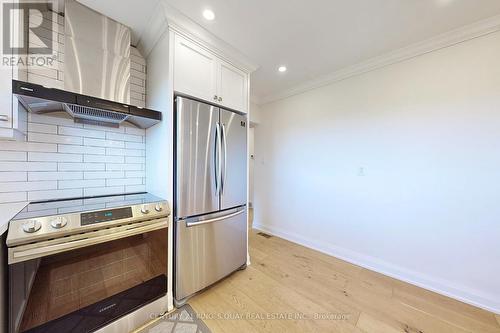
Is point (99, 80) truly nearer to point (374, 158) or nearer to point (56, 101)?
point (56, 101)

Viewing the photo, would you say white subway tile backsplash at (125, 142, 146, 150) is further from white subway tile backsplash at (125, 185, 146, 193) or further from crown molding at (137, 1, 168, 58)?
crown molding at (137, 1, 168, 58)

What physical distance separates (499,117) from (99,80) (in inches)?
140

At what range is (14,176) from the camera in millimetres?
1349

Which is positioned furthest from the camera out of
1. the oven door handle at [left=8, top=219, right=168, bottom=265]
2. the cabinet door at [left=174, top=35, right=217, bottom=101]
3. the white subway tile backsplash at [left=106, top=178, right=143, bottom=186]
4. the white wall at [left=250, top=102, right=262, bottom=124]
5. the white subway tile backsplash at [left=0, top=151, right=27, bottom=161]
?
the white wall at [left=250, top=102, right=262, bottom=124]

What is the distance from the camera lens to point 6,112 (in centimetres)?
112

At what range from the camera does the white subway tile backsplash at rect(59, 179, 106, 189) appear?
152 cm

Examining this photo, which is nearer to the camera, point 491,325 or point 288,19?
point 491,325

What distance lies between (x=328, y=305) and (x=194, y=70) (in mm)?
2554

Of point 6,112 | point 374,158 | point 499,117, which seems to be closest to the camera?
point 6,112

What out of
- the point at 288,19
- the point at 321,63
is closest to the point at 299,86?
the point at 321,63

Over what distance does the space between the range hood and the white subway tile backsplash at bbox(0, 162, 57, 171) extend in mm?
411

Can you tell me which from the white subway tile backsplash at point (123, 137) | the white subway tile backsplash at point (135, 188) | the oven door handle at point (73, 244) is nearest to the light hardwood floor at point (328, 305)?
the oven door handle at point (73, 244)

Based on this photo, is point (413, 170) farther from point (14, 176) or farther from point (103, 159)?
point (14, 176)

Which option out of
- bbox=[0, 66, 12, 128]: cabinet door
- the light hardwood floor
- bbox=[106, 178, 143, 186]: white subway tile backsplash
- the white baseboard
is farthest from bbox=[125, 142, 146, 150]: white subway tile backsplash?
the white baseboard
